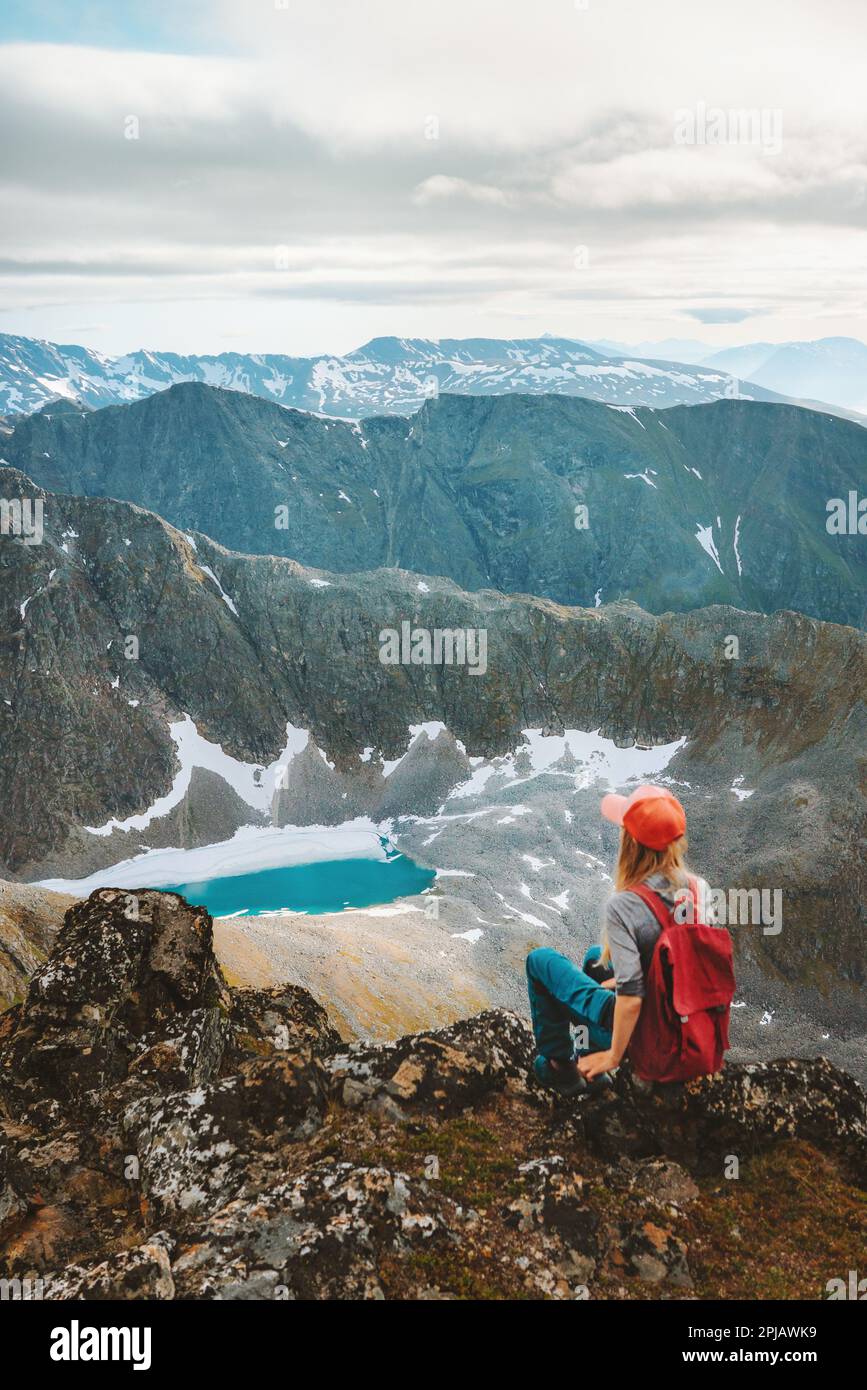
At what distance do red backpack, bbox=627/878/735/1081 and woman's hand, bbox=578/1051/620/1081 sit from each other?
476mm

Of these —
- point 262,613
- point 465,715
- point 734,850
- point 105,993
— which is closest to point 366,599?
point 262,613

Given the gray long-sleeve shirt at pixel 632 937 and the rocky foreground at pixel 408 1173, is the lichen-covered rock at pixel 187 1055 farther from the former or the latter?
the gray long-sleeve shirt at pixel 632 937

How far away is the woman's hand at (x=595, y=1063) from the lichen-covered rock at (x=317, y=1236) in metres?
2.53

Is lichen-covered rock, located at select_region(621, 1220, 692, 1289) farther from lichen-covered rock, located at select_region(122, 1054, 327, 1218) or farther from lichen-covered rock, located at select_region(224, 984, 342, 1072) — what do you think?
lichen-covered rock, located at select_region(224, 984, 342, 1072)

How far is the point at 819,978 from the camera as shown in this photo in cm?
9450

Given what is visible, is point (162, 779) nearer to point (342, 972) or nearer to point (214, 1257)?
point (342, 972)

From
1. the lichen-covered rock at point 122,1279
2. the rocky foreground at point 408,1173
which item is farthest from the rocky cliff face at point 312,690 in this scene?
the lichen-covered rock at point 122,1279

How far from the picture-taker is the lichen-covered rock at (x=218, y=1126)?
12141 millimetres

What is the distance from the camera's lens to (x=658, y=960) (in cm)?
1026

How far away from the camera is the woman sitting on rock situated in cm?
1021

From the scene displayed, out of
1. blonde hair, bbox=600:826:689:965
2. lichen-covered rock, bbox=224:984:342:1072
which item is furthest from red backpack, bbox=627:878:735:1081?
lichen-covered rock, bbox=224:984:342:1072

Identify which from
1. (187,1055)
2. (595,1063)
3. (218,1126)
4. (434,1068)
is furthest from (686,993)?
(187,1055)
